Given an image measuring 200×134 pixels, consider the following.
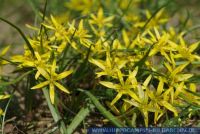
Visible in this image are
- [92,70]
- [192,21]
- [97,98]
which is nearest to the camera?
[97,98]

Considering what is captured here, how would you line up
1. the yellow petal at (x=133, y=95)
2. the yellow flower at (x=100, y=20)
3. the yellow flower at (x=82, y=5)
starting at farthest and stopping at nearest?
the yellow flower at (x=82, y=5), the yellow flower at (x=100, y=20), the yellow petal at (x=133, y=95)

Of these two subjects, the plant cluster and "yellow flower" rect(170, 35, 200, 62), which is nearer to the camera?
the plant cluster

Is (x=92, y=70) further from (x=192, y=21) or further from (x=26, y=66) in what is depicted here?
(x=192, y=21)

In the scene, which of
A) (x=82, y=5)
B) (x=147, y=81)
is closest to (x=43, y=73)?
(x=147, y=81)

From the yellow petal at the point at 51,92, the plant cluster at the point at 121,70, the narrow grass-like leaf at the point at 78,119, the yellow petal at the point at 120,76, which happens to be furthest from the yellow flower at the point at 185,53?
the yellow petal at the point at 51,92

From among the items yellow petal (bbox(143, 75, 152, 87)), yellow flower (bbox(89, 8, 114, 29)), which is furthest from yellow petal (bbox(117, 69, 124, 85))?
yellow flower (bbox(89, 8, 114, 29))

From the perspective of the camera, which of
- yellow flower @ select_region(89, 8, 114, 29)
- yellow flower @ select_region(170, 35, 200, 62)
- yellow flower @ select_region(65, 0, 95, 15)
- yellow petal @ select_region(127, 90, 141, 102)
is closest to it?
yellow petal @ select_region(127, 90, 141, 102)

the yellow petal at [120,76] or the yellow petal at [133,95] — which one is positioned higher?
the yellow petal at [120,76]

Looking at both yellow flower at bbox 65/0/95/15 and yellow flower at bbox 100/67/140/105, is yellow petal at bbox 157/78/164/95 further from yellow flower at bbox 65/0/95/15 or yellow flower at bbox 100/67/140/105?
yellow flower at bbox 65/0/95/15

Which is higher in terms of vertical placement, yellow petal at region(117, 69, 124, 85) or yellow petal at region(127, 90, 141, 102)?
yellow petal at region(117, 69, 124, 85)

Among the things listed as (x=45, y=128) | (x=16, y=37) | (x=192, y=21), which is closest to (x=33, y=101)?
(x=45, y=128)

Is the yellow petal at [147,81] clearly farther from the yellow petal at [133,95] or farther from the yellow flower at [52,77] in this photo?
the yellow flower at [52,77]
